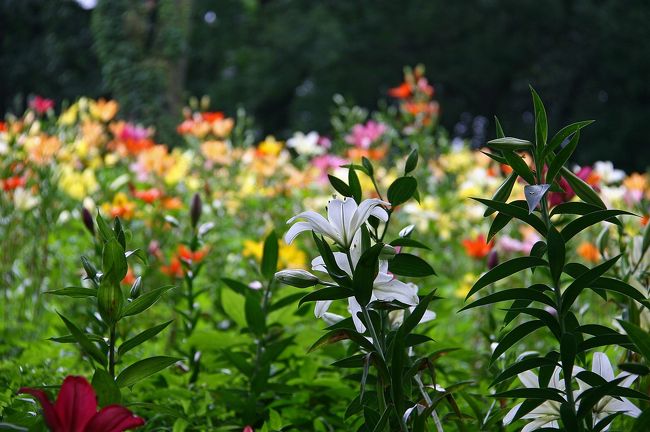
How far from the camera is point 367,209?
93 cm

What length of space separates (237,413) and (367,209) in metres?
0.80

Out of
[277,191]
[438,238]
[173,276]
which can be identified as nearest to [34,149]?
[173,276]

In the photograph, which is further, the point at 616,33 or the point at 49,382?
the point at 616,33

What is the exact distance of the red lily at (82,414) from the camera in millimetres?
777

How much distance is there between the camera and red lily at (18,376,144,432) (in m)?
0.78

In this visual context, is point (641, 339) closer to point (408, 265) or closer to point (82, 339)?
point (408, 265)

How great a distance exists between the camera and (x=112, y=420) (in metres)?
0.78

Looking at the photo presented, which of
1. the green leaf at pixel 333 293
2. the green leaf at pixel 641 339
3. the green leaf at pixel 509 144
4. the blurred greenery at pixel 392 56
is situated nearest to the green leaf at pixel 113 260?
the green leaf at pixel 333 293

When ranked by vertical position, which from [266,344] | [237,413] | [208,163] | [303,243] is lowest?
[237,413]

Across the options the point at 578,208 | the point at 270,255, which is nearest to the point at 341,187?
the point at 578,208

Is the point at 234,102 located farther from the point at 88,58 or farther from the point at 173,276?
the point at 173,276

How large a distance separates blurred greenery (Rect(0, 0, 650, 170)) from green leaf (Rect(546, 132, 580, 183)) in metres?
16.8

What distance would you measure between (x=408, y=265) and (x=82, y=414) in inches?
A: 17.5

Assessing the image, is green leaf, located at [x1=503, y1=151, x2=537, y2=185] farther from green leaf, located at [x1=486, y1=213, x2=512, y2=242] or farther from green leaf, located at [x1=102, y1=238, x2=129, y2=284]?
green leaf, located at [x1=102, y1=238, x2=129, y2=284]
